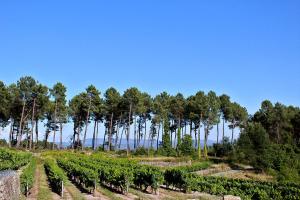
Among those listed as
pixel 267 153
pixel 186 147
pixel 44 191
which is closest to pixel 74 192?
pixel 44 191

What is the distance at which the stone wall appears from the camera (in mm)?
10286

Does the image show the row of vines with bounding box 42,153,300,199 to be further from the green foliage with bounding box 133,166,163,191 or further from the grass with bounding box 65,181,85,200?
the grass with bounding box 65,181,85,200

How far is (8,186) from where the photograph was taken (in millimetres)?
11016

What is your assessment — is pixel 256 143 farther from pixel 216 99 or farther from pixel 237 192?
pixel 237 192

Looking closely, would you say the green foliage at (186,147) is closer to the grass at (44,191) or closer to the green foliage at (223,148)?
the green foliage at (223,148)

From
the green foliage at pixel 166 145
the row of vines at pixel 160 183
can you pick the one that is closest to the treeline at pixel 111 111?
the green foliage at pixel 166 145

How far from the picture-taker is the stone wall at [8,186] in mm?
10286

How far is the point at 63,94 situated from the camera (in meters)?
75.4

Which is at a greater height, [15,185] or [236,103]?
[236,103]

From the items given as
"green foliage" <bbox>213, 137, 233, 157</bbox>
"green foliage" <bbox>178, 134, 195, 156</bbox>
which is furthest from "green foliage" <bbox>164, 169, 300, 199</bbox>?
"green foliage" <bbox>213, 137, 233, 157</bbox>

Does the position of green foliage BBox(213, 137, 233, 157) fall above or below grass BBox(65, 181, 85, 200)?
above

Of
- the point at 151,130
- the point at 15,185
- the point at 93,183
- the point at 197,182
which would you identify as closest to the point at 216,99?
the point at 151,130

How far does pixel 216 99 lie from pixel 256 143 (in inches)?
810

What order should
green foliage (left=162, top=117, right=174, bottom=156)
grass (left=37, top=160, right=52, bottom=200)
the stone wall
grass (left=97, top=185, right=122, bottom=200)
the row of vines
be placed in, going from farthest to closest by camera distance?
green foliage (left=162, top=117, right=174, bottom=156), the row of vines, grass (left=97, top=185, right=122, bottom=200), grass (left=37, top=160, right=52, bottom=200), the stone wall
